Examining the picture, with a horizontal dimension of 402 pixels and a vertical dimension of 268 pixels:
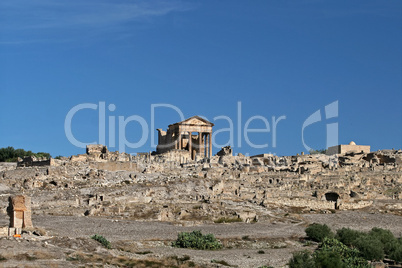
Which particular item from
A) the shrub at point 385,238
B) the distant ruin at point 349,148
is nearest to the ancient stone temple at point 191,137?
the distant ruin at point 349,148

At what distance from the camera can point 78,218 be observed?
4759 cm

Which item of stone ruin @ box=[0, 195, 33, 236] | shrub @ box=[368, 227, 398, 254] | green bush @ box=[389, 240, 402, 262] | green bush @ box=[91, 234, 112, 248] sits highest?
stone ruin @ box=[0, 195, 33, 236]

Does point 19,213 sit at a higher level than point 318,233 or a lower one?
higher

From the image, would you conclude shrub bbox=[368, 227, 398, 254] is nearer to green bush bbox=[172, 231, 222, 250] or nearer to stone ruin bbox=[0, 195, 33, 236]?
green bush bbox=[172, 231, 222, 250]

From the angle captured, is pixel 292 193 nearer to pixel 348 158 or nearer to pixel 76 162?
pixel 76 162

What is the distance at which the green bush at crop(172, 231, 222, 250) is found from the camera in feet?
135

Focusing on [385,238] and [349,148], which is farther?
[349,148]

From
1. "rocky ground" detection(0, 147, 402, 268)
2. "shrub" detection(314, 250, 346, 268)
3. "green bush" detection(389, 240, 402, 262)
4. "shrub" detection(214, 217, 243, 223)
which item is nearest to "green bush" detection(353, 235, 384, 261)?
"green bush" detection(389, 240, 402, 262)

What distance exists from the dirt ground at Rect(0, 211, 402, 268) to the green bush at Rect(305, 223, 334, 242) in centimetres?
60

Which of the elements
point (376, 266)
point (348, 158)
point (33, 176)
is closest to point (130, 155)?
point (33, 176)

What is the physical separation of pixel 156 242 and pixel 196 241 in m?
2.08

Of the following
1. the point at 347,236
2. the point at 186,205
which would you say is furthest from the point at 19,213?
the point at 347,236

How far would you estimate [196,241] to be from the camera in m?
41.4

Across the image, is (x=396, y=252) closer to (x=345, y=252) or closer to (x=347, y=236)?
(x=345, y=252)
